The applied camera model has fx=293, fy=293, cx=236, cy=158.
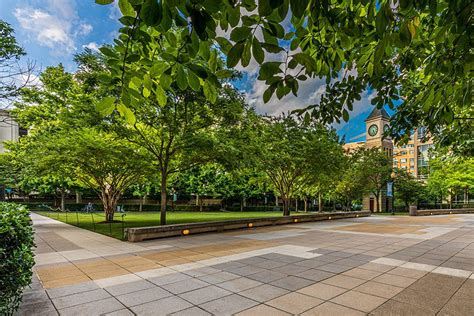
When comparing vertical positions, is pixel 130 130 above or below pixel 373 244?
above

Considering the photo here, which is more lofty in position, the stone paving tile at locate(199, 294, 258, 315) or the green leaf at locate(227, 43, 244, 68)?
the green leaf at locate(227, 43, 244, 68)

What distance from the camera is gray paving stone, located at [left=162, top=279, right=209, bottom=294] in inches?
223

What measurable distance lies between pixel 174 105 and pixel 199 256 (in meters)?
7.44

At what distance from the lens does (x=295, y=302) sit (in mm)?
5055

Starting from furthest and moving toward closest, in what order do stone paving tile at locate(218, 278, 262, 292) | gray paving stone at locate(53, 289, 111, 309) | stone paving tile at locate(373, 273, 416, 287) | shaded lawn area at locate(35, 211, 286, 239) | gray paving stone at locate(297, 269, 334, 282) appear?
shaded lawn area at locate(35, 211, 286, 239)
gray paving stone at locate(297, 269, 334, 282)
stone paving tile at locate(373, 273, 416, 287)
stone paving tile at locate(218, 278, 262, 292)
gray paving stone at locate(53, 289, 111, 309)

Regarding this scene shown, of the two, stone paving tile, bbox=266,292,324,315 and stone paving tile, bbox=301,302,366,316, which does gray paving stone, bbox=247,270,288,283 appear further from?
stone paving tile, bbox=301,302,366,316

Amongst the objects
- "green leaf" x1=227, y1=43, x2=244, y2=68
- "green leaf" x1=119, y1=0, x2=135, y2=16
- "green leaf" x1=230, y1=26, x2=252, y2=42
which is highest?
"green leaf" x1=119, y1=0, x2=135, y2=16

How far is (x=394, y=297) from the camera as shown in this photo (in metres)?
5.29

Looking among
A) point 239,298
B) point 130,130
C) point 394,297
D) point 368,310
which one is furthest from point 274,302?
point 130,130

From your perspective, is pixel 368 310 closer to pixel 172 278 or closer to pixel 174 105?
pixel 172 278

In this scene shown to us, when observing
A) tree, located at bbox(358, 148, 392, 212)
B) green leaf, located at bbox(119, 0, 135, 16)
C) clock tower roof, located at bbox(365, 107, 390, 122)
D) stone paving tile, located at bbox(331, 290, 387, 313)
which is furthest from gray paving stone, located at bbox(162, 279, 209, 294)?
clock tower roof, located at bbox(365, 107, 390, 122)

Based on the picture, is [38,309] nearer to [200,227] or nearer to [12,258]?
[12,258]

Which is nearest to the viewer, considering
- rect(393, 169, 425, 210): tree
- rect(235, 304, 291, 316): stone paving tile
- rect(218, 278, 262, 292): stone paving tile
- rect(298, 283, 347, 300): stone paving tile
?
rect(235, 304, 291, 316): stone paving tile

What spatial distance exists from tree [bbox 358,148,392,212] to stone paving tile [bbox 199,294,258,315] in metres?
32.6
